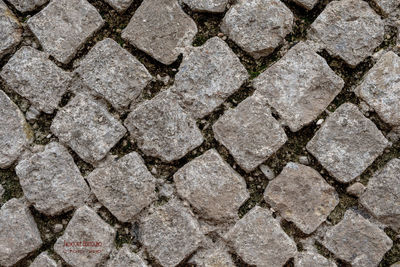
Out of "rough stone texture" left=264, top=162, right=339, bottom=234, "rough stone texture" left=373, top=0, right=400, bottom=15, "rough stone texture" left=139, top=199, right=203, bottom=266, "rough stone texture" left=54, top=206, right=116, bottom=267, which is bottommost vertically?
"rough stone texture" left=54, top=206, right=116, bottom=267

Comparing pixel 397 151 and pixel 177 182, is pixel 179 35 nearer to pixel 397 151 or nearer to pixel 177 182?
pixel 177 182

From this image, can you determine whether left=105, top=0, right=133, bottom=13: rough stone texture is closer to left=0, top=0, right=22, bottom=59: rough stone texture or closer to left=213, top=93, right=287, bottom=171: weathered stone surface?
left=0, top=0, right=22, bottom=59: rough stone texture

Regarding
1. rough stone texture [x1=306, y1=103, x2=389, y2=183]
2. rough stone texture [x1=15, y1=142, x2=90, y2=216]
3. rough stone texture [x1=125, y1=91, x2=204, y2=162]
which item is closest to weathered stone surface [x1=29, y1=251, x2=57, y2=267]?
rough stone texture [x1=15, y1=142, x2=90, y2=216]

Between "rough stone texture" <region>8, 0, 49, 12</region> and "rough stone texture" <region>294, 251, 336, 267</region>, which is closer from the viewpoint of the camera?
"rough stone texture" <region>294, 251, 336, 267</region>

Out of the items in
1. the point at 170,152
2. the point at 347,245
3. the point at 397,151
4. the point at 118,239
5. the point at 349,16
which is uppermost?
the point at 349,16

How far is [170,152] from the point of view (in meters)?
1.24

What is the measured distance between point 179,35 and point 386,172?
696mm

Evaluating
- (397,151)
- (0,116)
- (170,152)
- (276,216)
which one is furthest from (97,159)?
(397,151)

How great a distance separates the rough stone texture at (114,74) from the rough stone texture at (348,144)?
0.53 meters

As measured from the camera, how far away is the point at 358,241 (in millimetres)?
1210

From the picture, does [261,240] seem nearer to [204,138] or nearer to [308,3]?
[204,138]

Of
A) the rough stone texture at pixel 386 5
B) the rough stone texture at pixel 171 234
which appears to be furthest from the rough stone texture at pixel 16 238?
the rough stone texture at pixel 386 5

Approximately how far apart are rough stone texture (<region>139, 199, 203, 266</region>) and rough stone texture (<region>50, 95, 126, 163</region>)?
Result: 0.79ft

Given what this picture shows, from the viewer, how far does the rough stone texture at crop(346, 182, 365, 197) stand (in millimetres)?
1227
